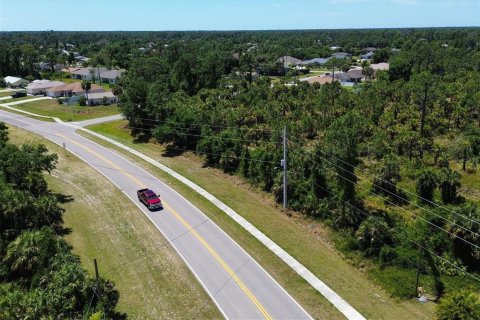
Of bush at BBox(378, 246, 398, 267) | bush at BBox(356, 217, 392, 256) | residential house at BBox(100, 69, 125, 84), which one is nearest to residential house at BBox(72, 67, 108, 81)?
residential house at BBox(100, 69, 125, 84)

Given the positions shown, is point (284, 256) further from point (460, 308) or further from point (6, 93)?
point (6, 93)

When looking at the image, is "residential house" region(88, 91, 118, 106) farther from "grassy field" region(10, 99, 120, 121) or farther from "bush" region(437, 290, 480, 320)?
"bush" region(437, 290, 480, 320)

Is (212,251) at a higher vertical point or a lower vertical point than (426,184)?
lower

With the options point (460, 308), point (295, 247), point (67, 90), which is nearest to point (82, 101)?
point (67, 90)

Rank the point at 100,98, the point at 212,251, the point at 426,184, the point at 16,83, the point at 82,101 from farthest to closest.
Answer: the point at 16,83 < the point at 100,98 < the point at 82,101 < the point at 426,184 < the point at 212,251

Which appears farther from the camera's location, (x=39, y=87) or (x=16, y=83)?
(x=16, y=83)

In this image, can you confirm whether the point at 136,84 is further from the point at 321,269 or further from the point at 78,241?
the point at 321,269

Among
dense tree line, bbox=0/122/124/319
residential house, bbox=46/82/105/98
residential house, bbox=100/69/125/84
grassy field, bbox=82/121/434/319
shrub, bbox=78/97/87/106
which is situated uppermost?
residential house, bbox=100/69/125/84
